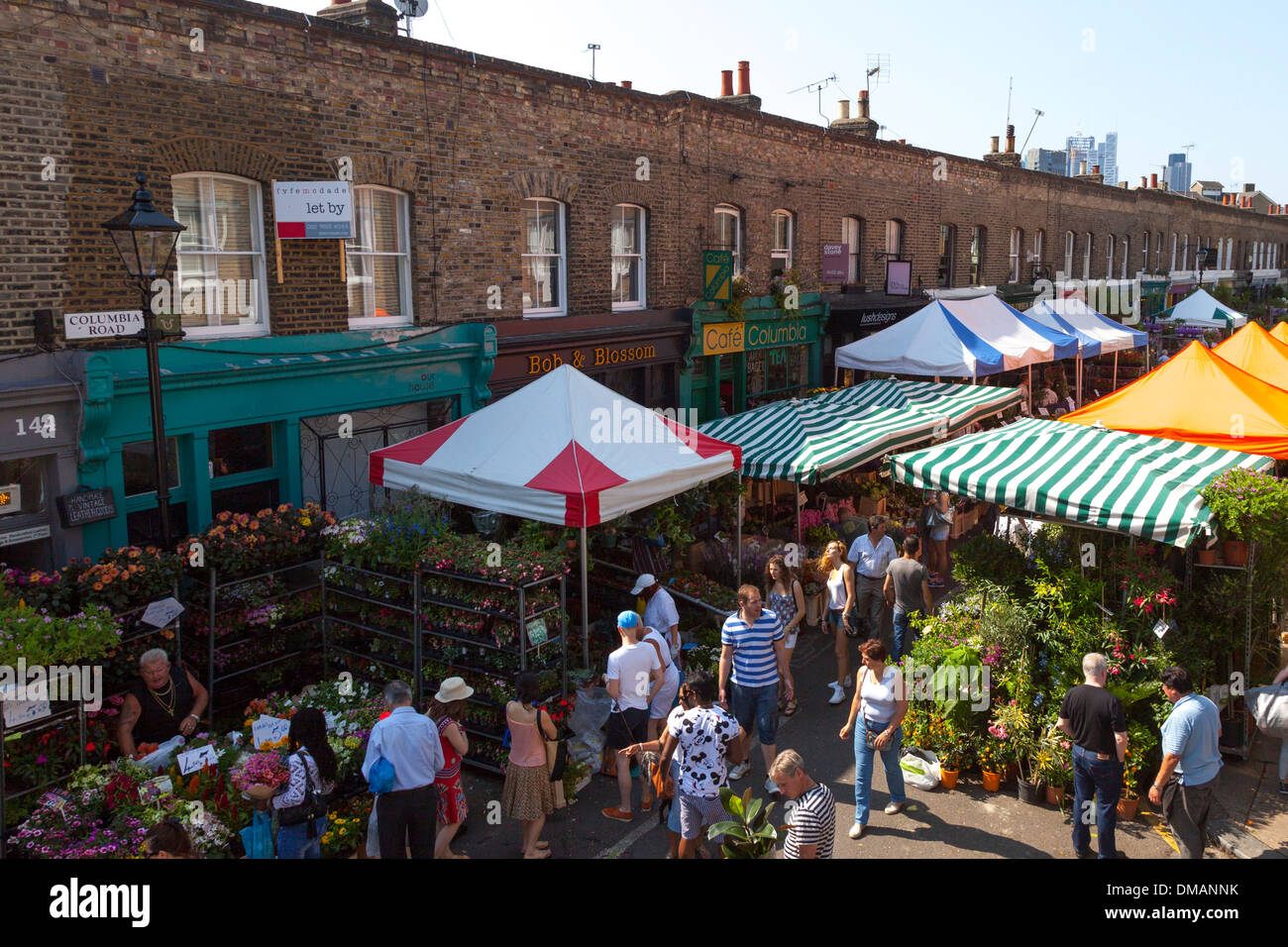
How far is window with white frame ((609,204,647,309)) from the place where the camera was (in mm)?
15867

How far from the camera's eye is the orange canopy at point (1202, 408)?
11.8 metres

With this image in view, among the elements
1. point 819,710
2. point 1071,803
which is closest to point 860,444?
point 819,710

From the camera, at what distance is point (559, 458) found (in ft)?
31.3

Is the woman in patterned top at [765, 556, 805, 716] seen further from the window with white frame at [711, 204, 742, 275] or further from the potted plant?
the window with white frame at [711, 204, 742, 275]

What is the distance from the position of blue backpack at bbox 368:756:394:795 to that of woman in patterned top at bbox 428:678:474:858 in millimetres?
586

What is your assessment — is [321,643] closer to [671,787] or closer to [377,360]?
[377,360]

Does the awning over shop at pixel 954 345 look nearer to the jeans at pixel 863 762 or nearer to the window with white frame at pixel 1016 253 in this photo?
the window with white frame at pixel 1016 253

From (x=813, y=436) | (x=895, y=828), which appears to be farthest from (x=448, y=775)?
(x=813, y=436)

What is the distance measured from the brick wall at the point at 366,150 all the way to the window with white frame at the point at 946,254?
4.44 m

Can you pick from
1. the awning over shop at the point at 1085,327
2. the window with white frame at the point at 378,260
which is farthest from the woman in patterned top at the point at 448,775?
the awning over shop at the point at 1085,327

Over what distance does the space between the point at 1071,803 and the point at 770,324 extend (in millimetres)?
12608

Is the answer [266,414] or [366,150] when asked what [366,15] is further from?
[266,414]

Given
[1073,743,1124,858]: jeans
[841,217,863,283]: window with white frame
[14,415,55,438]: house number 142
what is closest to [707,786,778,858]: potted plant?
[1073,743,1124,858]: jeans

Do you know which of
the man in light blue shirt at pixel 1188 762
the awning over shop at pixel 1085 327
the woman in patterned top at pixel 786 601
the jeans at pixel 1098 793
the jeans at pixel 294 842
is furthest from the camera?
the awning over shop at pixel 1085 327
